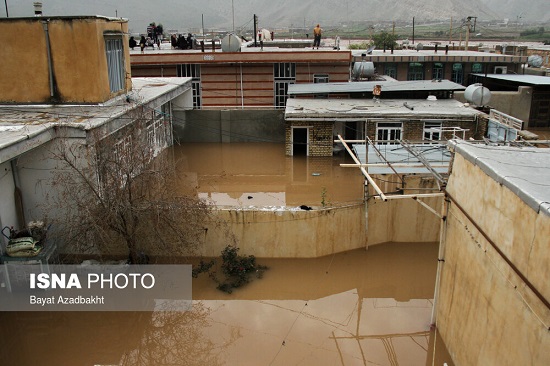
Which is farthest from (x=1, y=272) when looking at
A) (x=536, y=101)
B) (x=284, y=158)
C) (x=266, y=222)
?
(x=536, y=101)

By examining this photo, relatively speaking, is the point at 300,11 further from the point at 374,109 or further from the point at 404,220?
the point at 404,220

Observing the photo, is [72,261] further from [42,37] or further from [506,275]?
[506,275]

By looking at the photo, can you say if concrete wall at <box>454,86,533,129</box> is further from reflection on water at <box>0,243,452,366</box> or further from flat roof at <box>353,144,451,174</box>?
reflection on water at <box>0,243,452,366</box>

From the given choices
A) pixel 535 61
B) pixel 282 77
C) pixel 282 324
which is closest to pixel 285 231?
pixel 282 324

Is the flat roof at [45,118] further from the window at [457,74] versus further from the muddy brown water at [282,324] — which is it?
the window at [457,74]

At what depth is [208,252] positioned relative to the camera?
555 inches

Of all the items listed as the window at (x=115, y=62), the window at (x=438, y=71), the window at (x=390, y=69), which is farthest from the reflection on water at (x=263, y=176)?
the window at (x=438, y=71)

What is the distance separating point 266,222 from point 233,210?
0.97m

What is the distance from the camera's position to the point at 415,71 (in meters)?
32.3

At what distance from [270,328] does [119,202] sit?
182 inches

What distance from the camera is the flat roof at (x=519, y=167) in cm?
696

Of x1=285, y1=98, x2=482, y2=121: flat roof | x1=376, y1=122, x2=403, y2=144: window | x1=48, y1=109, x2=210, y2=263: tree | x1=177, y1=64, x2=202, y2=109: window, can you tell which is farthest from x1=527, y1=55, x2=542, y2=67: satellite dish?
x1=48, y1=109, x2=210, y2=263: tree

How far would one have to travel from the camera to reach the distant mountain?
521 ft

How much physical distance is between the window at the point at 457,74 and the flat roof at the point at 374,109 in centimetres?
993
